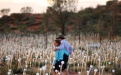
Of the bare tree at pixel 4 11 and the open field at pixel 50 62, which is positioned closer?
the open field at pixel 50 62

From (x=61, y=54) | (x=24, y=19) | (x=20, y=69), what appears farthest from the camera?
(x=24, y=19)

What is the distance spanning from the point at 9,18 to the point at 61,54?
5058 cm

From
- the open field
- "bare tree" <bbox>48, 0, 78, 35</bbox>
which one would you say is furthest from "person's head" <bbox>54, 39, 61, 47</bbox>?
"bare tree" <bbox>48, 0, 78, 35</bbox>

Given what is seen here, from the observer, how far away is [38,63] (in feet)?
36.2

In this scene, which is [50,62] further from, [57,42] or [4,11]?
[4,11]

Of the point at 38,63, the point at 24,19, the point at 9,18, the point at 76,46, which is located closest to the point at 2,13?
the point at 9,18

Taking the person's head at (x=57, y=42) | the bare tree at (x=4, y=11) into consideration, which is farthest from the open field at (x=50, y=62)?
the bare tree at (x=4, y=11)

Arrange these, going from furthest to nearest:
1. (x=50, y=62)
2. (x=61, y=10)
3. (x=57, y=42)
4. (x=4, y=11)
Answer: (x=4, y=11), (x=61, y=10), (x=50, y=62), (x=57, y=42)

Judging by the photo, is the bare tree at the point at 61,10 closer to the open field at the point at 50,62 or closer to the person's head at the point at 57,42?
the open field at the point at 50,62

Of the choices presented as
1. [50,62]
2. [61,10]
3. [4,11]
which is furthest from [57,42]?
[4,11]

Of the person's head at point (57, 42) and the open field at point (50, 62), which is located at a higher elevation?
the person's head at point (57, 42)

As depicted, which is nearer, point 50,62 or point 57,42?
point 57,42

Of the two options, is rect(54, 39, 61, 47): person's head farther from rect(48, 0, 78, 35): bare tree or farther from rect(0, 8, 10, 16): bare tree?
rect(0, 8, 10, 16): bare tree

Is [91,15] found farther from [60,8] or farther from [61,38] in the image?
[61,38]
